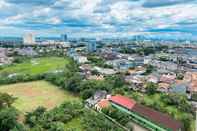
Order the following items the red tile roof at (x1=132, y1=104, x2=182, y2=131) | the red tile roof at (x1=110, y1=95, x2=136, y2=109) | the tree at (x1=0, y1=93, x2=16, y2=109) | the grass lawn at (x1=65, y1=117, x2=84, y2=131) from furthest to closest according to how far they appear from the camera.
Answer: the red tile roof at (x1=110, y1=95, x2=136, y2=109)
the tree at (x1=0, y1=93, x2=16, y2=109)
the red tile roof at (x1=132, y1=104, x2=182, y2=131)
the grass lawn at (x1=65, y1=117, x2=84, y2=131)

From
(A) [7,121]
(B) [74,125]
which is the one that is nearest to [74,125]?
(B) [74,125]

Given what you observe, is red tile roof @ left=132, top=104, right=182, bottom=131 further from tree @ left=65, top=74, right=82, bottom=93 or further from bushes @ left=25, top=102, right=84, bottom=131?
tree @ left=65, top=74, right=82, bottom=93

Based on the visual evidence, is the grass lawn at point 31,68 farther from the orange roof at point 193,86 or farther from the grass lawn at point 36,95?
the orange roof at point 193,86

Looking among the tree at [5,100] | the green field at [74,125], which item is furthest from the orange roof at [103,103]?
the tree at [5,100]

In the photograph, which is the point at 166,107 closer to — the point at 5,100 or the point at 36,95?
the point at 5,100

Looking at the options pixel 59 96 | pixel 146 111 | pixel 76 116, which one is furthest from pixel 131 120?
pixel 59 96

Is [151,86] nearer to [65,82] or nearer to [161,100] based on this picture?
[161,100]

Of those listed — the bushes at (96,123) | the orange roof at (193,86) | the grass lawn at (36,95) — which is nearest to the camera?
the bushes at (96,123)

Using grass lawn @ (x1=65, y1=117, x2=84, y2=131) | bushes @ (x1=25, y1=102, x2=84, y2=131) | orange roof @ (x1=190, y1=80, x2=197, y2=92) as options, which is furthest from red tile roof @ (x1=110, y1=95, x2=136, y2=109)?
orange roof @ (x1=190, y1=80, x2=197, y2=92)
